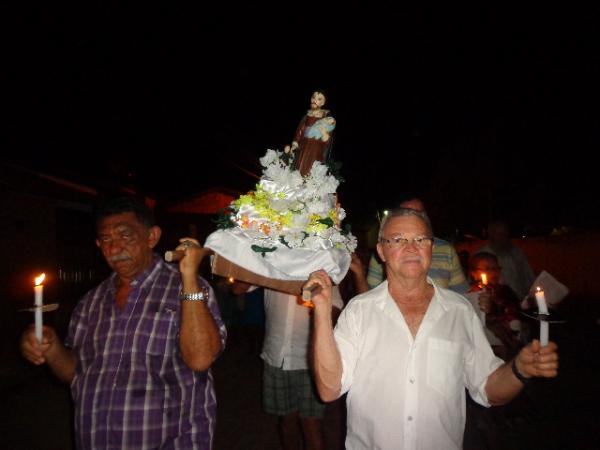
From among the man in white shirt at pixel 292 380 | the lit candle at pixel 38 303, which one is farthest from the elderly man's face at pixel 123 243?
the man in white shirt at pixel 292 380

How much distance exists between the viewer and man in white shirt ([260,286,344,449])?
14.3 feet

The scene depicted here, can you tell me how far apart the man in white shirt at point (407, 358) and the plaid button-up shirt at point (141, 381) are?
31.9 inches

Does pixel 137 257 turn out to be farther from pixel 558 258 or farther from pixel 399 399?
pixel 558 258

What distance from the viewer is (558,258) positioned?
60.3 ft

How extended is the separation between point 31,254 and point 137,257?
756cm

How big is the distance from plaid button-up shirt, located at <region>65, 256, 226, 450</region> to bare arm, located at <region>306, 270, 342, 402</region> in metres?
0.69

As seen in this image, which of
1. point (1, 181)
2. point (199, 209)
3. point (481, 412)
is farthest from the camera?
point (199, 209)

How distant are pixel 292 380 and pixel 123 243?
2.48 m

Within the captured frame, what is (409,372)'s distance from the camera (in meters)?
2.41

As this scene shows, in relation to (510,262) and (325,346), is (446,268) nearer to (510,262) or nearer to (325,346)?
(325,346)

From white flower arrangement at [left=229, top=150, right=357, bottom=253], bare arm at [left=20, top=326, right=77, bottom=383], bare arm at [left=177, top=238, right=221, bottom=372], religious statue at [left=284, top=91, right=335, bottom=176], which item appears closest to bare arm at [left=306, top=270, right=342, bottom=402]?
white flower arrangement at [left=229, top=150, right=357, bottom=253]

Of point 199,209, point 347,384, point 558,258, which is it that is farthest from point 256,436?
point 558,258

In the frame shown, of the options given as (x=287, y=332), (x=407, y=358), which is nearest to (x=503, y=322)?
(x=287, y=332)

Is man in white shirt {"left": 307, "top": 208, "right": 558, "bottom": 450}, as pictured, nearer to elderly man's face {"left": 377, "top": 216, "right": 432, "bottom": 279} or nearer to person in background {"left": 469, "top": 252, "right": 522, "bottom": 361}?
elderly man's face {"left": 377, "top": 216, "right": 432, "bottom": 279}
